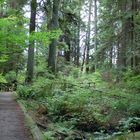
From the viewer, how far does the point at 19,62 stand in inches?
1484

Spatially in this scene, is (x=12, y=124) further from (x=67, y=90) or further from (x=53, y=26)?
(x=53, y=26)

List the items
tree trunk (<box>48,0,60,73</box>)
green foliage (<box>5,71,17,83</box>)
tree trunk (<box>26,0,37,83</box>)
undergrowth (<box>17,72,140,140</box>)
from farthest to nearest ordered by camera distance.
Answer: green foliage (<box>5,71,17,83</box>) → tree trunk (<box>48,0,60,73</box>) → tree trunk (<box>26,0,37,83</box>) → undergrowth (<box>17,72,140,140</box>)

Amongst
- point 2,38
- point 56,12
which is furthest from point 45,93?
point 56,12

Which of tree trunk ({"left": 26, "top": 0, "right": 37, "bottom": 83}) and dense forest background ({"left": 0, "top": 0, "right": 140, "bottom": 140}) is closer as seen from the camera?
dense forest background ({"left": 0, "top": 0, "right": 140, "bottom": 140})

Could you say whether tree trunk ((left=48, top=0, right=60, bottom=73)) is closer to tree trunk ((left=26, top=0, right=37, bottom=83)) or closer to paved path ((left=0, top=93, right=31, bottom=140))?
tree trunk ((left=26, top=0, right=37, bottom=83))

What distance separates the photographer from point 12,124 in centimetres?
1158

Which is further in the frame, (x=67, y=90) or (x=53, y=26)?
(x=53, y=26)

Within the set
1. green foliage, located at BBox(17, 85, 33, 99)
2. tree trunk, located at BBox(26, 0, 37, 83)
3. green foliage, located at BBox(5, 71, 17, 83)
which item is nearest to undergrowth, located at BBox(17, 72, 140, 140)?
green foliage, located at BBox(17, 85, 33, 99)

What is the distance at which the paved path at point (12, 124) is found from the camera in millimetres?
9937

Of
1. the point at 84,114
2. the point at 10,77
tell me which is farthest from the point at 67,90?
the point at 10,77

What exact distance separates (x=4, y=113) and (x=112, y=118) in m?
4.03

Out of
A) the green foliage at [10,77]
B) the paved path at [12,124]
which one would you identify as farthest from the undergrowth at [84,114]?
the green foliage at [10,77]

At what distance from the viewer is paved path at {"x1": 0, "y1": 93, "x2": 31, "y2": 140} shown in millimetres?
9937

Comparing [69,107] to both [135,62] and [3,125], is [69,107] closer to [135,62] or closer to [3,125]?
[3,125]
